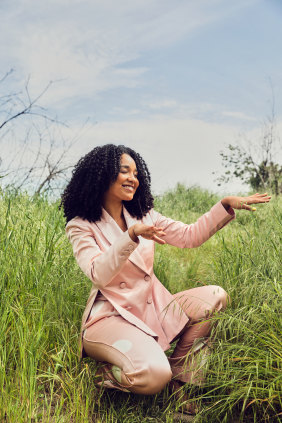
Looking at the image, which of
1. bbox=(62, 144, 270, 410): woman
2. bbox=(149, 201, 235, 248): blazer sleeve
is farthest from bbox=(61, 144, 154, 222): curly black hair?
bbox=(149, 201, 235, 248): blazer sleeve

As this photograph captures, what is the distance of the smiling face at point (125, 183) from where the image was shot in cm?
292

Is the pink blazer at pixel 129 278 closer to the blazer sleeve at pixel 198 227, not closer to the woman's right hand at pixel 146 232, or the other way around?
the blazer sleeve at pixel 198 227

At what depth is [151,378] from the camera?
2.52m

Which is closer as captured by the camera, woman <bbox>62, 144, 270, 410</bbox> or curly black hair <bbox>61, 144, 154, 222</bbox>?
woman <bbox>62, 144, 270, 410</bbox>

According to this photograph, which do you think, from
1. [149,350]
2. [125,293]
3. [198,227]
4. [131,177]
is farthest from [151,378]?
[131,177]

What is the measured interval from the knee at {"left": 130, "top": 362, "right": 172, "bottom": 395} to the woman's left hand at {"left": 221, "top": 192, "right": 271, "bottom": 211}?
1072 mm

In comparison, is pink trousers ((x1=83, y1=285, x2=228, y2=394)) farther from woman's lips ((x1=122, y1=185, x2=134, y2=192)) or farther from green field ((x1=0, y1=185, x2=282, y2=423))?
woman's lips ((x1=122, y1=185, x2=134, y2=192))

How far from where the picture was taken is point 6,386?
259cm

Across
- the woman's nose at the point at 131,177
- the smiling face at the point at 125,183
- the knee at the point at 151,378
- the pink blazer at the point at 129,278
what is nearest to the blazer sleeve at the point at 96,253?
the pink blazer at the point at 129,278

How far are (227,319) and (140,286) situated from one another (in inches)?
23.3

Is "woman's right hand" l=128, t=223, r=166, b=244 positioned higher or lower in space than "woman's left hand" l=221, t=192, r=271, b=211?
lower

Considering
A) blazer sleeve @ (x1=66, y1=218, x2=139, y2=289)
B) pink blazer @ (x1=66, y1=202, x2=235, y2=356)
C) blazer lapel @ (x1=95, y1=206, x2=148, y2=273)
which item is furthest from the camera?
blazer lapel @ (x1=95, y1=206, x2=148, y2=273)

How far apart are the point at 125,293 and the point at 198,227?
697mm

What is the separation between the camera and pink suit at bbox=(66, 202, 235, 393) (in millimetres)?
2584
